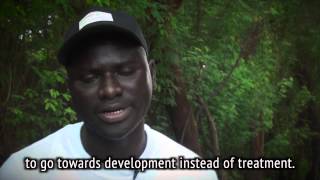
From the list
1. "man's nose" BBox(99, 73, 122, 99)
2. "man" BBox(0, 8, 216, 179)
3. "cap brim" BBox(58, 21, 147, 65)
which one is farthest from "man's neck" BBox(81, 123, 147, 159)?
"cap brim" BBox(58, 21, 147, 65)

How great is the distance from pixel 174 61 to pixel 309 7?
125 cm

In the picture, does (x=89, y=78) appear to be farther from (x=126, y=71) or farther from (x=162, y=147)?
(x=162, y=147)

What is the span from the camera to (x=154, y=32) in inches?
118

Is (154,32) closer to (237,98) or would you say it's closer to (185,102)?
(185,102)

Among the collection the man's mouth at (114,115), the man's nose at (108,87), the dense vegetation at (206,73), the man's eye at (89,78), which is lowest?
the dense vegetation at (206,73)

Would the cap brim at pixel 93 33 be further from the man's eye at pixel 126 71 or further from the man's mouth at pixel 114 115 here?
the man's mouth at pixel 114 115

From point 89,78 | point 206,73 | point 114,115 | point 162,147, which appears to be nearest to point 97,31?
point 89,78

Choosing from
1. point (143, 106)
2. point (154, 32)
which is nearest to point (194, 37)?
point (154, 32)

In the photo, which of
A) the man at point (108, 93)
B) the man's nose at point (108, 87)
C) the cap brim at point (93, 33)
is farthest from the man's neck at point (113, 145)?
the cap brim at point (93, 33)

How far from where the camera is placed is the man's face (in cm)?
123

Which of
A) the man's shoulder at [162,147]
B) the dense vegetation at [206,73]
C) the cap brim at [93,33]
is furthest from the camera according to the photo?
the dense vegetation at [206,73]

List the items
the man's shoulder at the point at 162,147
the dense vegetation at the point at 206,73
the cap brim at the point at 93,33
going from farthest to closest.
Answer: the dense vegetation at the point at 206,73, the man's shoulder at the point at 162,147, the cap brim at the point at 93,33

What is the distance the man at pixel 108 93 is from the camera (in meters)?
1.22

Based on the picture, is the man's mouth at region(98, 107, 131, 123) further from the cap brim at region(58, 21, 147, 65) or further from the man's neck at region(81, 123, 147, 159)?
the cap brim at region(58, 21, 147, 65)
